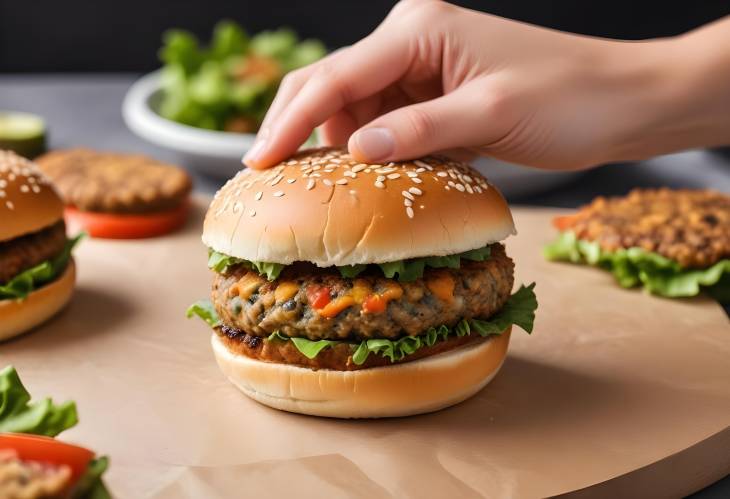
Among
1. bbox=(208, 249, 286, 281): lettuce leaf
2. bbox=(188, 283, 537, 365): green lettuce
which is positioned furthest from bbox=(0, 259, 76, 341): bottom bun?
bbox=(188, 283, 537, 365): green lettuce

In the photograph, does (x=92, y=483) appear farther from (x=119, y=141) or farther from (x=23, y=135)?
(x=119, y=141)

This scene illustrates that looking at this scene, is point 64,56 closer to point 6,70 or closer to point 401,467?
point 6,70

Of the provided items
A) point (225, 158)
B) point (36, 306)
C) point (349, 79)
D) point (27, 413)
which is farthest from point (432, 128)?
point (225, 158)

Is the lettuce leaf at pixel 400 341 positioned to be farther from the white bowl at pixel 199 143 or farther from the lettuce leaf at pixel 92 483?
the white bowl at pixel 199 143

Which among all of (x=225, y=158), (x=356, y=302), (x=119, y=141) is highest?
(x=356, y=302)

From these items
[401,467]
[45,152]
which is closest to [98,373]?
[401,467]

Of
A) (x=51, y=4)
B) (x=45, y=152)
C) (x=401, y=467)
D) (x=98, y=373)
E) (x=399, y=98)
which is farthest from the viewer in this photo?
(x=51, y=4)

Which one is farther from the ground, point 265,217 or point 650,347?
point 265,217
